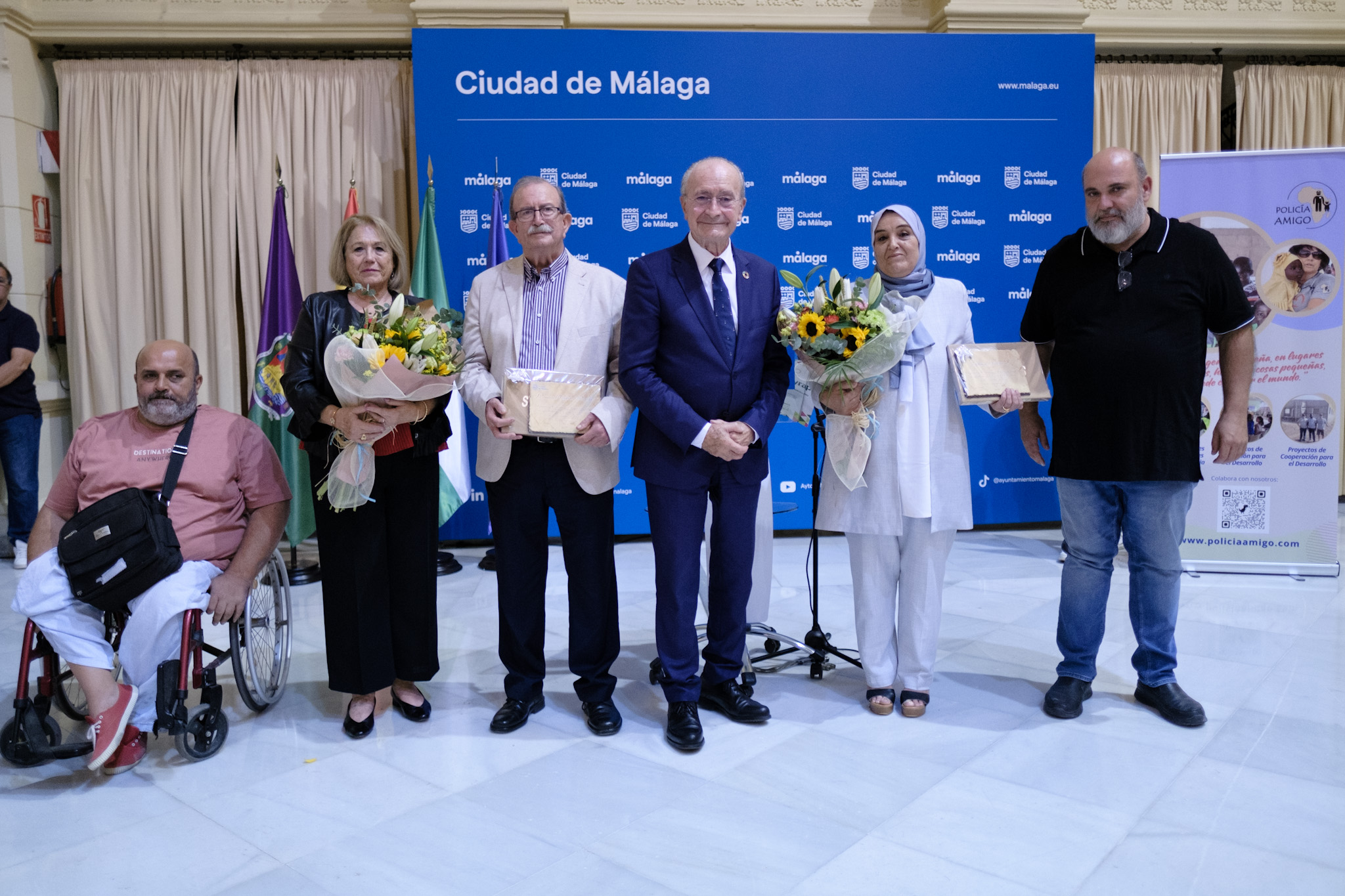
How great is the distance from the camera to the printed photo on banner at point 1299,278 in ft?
16.4

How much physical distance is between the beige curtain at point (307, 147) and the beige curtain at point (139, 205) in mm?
118

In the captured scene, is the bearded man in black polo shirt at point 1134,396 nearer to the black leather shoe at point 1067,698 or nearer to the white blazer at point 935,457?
the black leather shoe at point 1067,698

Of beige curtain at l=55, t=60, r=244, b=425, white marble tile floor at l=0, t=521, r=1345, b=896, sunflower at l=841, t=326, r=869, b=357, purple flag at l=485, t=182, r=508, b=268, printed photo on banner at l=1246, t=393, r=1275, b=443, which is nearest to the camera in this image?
white marble tile floor at l=0, t=521, r=1345, b=896

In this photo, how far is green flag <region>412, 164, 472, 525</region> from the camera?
5500 millimetres

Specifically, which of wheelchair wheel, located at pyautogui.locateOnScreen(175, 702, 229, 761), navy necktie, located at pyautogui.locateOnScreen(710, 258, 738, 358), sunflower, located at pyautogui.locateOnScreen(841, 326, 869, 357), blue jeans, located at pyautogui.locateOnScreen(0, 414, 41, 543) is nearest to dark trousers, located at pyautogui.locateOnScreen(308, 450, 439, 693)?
wheelchair wheel, located at pyautogui.locateOnScreen(175, 702, 229, 761)

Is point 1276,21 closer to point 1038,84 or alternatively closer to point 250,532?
point 1038,84

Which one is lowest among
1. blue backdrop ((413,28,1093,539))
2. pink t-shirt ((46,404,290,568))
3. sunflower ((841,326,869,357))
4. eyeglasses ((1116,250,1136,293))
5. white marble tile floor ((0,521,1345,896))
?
white marble tile floor ((0,521,1345,896))

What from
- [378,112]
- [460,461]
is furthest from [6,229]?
[460,461]

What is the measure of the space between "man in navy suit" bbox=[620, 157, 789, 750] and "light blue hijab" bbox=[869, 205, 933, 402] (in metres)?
0.36

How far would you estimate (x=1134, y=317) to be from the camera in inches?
120

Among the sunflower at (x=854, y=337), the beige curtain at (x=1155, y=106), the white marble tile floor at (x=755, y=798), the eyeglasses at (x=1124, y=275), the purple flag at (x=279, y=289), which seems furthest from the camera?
the beige curtain at (x=1155, y=106)

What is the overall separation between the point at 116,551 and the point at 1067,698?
2.98 meters

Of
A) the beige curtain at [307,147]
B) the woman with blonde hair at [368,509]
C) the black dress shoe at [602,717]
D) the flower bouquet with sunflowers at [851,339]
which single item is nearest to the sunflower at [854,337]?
the flower bouquet with sunflowers at [851,339]

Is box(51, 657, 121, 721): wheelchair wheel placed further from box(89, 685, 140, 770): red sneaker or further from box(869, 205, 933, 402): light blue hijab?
box(869, 205, 933, 402): light blue hijab
